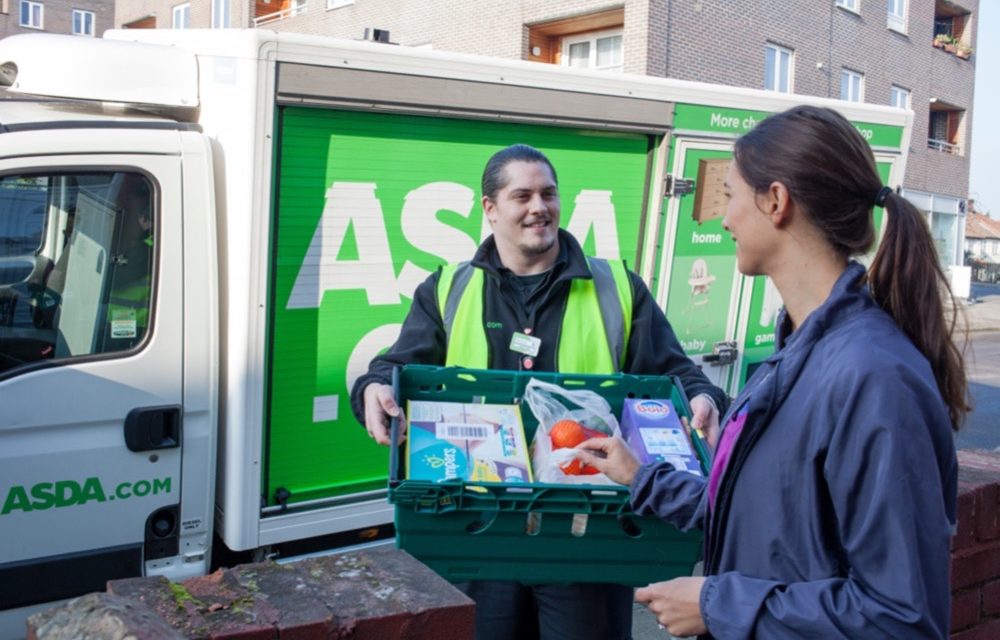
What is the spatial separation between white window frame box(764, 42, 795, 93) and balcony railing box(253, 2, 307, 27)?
1270 centimetres

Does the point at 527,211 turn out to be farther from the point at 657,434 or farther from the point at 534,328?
the point at 657,434

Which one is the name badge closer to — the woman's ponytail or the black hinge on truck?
the woman's ponytail

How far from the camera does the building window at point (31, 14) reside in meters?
44.1

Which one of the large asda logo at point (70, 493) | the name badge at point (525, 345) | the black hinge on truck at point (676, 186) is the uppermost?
the black hinge on truck at point (676, 186)

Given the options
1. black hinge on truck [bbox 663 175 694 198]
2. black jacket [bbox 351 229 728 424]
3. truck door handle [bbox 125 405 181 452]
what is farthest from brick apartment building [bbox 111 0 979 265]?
truck door handle [bbox 125 405 181 452]

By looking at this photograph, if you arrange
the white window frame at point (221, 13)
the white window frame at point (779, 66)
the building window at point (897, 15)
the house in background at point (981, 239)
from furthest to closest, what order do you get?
the house in background at point (981, 239) → the white window frame at point (221, 13) → the building window at point (897, 15) → the white window frame at point (779, 66)

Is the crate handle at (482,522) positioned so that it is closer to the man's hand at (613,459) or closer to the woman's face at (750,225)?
the man's hand at (613,459)

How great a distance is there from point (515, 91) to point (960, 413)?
2964 mm

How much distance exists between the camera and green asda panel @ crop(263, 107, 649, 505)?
3.88m

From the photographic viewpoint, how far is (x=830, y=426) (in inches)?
59.2

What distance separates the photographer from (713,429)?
2.51 meters

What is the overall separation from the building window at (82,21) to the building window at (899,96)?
35376mm

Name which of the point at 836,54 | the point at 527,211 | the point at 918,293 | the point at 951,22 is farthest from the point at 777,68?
the point at 918,293

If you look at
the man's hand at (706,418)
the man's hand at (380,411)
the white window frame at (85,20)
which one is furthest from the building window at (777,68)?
the white window frame at (85,20)
